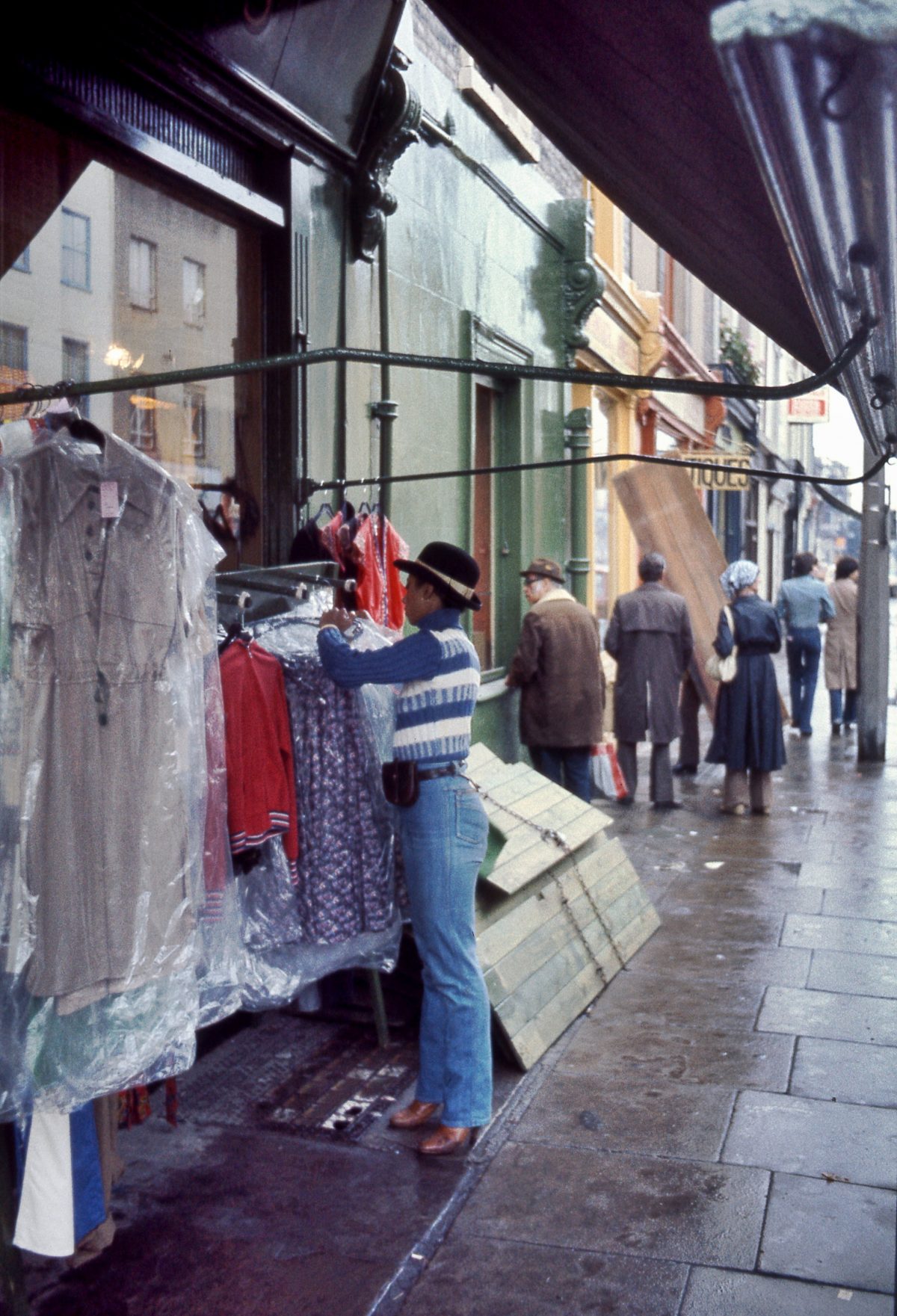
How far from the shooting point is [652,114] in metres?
2.78

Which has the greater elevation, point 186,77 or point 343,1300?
point 186,77

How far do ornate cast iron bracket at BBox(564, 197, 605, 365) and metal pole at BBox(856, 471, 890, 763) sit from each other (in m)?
3.50

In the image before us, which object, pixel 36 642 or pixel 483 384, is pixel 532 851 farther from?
pixel 483 384

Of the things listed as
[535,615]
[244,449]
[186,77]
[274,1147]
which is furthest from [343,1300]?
[535,615]

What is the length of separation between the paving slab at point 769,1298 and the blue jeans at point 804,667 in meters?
10.9

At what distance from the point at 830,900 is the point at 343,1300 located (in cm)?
482

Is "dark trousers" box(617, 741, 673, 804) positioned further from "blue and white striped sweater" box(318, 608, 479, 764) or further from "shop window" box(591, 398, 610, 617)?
"blue and white striped sweater" box(318, 608, 479, 764)

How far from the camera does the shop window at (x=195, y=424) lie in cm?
545

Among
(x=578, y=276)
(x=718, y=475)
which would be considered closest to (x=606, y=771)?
(x=578, y=276)

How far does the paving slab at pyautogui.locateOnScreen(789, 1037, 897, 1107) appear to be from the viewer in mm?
4832

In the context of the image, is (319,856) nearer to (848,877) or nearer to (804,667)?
(848,877)

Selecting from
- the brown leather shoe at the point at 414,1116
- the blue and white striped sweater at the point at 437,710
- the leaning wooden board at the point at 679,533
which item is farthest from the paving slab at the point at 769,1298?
the leaning wooden board at the point at 679,533

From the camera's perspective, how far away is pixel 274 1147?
4414mm

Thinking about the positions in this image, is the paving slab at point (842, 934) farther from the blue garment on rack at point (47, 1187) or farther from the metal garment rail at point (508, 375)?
the blue garment on rack at point (47, 1187)
